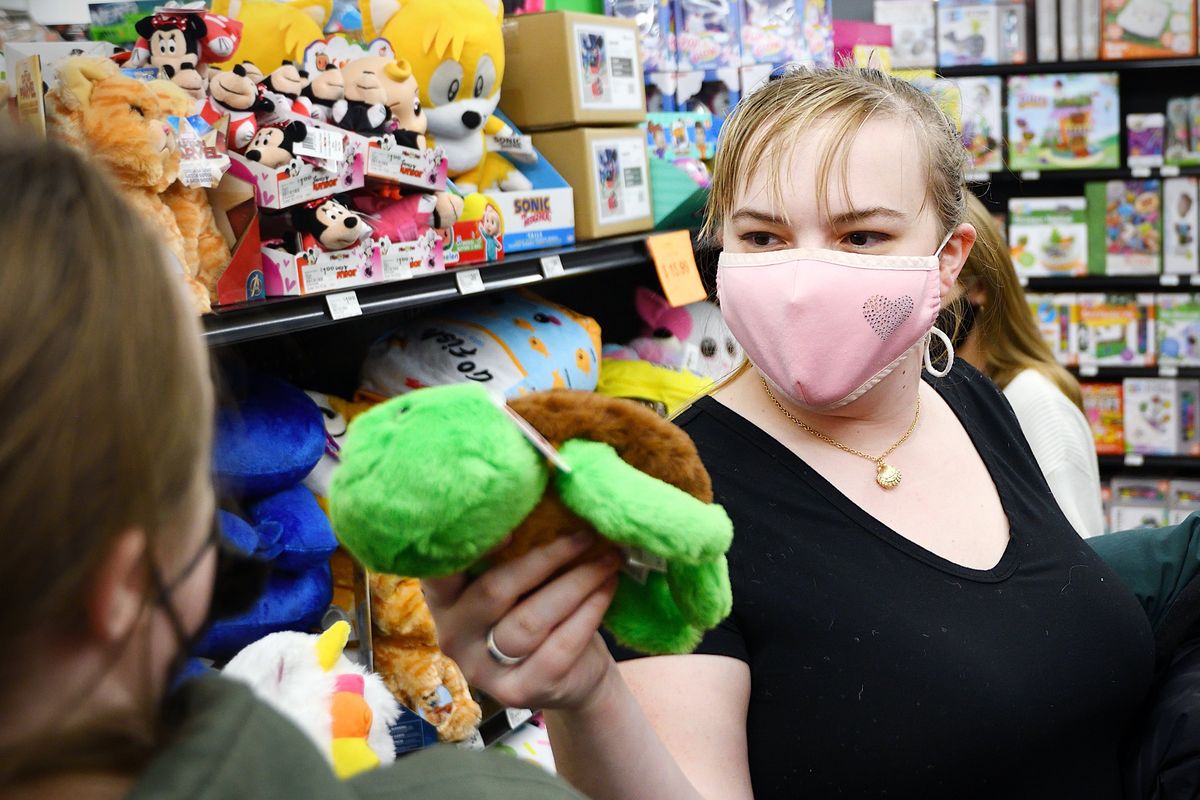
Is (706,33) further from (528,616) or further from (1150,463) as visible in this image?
(1150,463)

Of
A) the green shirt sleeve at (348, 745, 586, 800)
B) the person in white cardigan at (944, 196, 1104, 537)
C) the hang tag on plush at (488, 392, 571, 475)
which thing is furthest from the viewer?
the person in white cardigan at (944, 196, 1104, 537)

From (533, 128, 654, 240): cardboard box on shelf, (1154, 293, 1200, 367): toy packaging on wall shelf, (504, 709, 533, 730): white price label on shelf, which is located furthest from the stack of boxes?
(1154, 293, 1200, 367): toy packaging on wall shelf

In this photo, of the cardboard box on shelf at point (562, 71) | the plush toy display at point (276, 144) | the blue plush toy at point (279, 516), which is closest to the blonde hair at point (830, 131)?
the plush toy display at point (276, 144)

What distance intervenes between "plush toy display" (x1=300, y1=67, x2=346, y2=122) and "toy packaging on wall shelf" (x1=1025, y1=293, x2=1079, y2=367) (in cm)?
412

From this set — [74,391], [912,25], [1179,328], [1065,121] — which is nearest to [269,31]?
[74,391]

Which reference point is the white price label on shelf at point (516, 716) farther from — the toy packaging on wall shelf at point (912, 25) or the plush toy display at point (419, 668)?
the toy packaging on wall shelf at point (912, 25)

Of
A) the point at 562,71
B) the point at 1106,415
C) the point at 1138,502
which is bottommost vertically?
the point at 1138,502

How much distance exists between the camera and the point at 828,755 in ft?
3.47

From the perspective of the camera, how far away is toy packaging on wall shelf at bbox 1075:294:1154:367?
4984 millimetres

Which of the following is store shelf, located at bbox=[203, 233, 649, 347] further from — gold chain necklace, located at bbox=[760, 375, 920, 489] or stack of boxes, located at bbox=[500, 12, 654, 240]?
gold chain necklace, located at bbox=[760, 375, 920, 489]

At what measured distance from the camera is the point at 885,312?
124cm

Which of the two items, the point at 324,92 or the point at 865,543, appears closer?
the point at 865,543

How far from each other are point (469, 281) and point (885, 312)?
0.76 meters

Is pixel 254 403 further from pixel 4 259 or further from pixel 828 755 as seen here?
pixel 4 259
